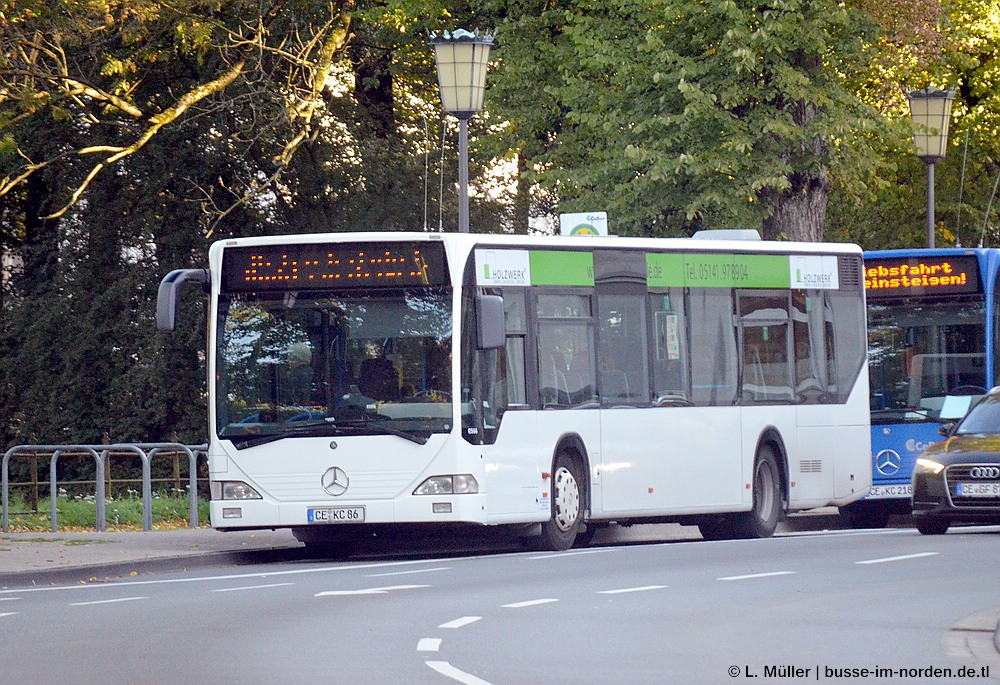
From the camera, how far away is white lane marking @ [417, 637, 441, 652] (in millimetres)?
11312

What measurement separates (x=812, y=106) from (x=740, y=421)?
9951mm

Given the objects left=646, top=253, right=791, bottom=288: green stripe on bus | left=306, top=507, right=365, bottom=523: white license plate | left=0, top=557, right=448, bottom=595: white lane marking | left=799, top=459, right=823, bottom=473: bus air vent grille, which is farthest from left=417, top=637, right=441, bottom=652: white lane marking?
left=799, top=459, right=823, bottom=473: bus air vent grille

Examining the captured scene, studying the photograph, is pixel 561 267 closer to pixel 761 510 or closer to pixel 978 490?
pixel 761 510

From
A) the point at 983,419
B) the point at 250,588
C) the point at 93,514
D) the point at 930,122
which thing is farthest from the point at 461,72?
the point at 930,122

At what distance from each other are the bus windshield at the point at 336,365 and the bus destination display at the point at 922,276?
7660 millimetres

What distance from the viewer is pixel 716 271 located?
21719mm

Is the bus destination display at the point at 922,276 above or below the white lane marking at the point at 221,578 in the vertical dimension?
above

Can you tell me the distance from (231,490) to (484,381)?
245cm

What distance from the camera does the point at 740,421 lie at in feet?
71.4

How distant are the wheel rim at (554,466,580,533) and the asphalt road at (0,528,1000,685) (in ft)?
2.65

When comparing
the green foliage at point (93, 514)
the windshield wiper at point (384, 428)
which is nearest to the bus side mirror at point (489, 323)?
the windshield wiper at point (384, 428)

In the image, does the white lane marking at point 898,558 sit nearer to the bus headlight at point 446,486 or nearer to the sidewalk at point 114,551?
the bus headlight at point 446,486

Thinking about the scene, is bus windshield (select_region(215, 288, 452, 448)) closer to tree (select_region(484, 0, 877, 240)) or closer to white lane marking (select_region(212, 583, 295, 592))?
white lane marking (select_region(212, 583, 295, 592))

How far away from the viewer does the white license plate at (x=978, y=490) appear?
2086cm
